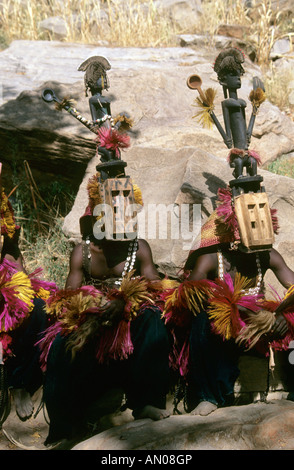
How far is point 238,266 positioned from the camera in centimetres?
359

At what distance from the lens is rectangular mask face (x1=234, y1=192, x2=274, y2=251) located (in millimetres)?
3277

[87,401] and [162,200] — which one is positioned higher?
[162,200]

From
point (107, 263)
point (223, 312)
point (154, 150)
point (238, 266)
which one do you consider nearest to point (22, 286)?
point (107, 263)

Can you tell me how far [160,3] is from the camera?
10.4 metres

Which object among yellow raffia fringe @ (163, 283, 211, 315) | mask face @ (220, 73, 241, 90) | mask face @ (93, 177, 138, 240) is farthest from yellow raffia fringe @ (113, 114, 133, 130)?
yellow raffia fringe @ (163, 283, 211, 315)

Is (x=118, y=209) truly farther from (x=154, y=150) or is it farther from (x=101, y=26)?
(x=101, y=26)

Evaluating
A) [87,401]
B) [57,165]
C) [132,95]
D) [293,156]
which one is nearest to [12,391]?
[87,401]

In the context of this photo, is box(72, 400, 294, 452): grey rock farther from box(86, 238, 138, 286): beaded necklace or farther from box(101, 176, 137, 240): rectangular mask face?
box(101, 176, 137, 240): rectangular mask face

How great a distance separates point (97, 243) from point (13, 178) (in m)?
2.34

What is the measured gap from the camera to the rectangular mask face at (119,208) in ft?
11.3

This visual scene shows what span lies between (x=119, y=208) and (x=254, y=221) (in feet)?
2.75

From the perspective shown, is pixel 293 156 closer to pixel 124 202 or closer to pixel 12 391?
pixel 124 202

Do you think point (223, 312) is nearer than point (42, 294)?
Yes
